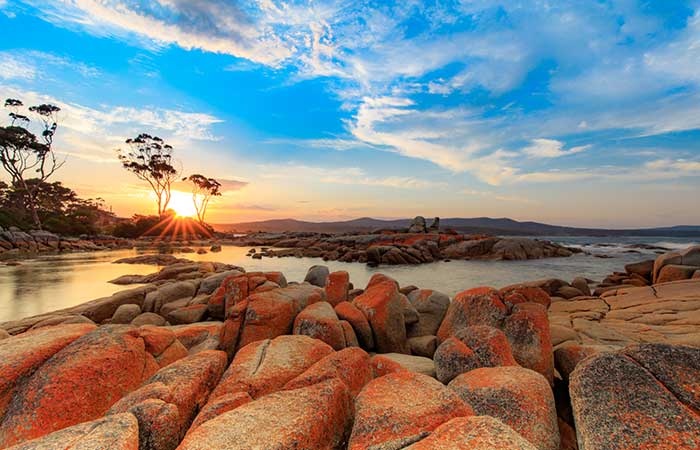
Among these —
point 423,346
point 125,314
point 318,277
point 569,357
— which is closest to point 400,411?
point 569,357

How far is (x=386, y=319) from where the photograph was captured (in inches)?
297

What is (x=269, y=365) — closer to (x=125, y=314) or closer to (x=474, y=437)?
(x=474, y=437)

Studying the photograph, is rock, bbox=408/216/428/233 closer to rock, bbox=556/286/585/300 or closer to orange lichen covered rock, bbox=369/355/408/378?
rock, bbox=556/286/585/300

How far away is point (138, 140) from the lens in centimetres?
7225

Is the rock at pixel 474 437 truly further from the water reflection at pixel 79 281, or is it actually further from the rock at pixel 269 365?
the water reflection at pixel 79 281

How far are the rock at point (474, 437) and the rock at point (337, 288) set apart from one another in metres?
7.06

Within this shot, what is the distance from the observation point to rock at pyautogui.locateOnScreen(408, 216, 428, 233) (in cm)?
5966

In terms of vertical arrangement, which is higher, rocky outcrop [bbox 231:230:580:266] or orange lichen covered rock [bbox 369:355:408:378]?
orange lichen covered rock [bbox 369:355:408:378]

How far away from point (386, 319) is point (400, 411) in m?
4.20

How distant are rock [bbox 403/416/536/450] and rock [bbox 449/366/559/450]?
123 cm

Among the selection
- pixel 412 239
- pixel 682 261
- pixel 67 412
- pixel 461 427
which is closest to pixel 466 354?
pixel 461 427

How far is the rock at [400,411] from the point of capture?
3037 millimetres

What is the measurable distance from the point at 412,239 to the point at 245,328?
42164mm

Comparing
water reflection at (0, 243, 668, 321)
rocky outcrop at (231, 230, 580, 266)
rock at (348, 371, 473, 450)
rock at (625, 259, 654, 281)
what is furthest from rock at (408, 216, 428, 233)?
rock at (348, 371, 473, 450)
